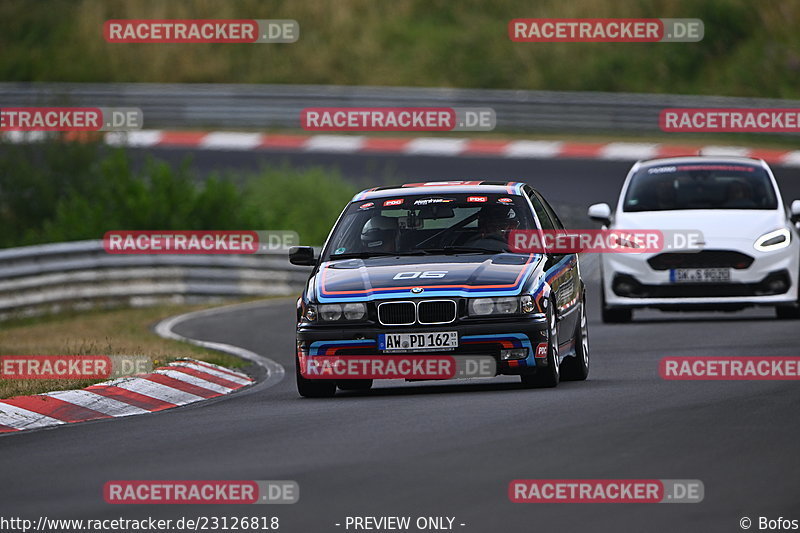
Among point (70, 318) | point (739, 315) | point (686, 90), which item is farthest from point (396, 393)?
point (686, 90)

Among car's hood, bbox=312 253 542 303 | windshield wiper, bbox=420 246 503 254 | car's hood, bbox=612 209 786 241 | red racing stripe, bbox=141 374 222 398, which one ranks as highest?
car's hood, bbox=612 209 786 241

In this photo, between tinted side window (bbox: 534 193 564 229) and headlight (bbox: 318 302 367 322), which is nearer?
headlight (bbox: 318 302 367 322)

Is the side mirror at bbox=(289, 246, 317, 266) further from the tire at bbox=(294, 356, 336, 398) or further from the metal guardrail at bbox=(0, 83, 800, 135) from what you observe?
the metal guardrail at bbox=(0, 83, 800, 135)

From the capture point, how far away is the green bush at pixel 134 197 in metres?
27.0

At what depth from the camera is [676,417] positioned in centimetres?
1023

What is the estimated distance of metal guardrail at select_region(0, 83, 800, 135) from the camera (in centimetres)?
3512

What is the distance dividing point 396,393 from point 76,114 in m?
19.9

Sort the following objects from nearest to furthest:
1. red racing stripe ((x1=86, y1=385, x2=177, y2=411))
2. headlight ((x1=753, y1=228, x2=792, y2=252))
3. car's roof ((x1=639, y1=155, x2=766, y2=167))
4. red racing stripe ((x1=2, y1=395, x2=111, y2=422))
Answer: red racing stripe ((x1=2, y1=395, x2=111, y2=422)), red racing stripe ((x1=86, y1=385, x2=177, y2=411)), headlight ((x1=753, y1=228, x2=792, y2=252)), car's roof ((x1=639, y1=155, x2=766, y2=167))

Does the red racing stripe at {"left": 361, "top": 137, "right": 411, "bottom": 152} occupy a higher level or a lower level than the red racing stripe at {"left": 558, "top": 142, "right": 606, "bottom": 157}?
higher

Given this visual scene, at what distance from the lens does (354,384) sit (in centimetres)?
1305

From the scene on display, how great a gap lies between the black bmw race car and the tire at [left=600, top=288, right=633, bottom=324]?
5286 millimetres

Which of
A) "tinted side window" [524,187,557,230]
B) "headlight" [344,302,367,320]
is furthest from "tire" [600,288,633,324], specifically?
"headlight" [344,302,367,320]

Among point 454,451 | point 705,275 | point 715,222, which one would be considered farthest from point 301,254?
point 715,222

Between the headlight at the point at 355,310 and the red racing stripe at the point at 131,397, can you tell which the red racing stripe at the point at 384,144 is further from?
the headlight at the point at 355,310
